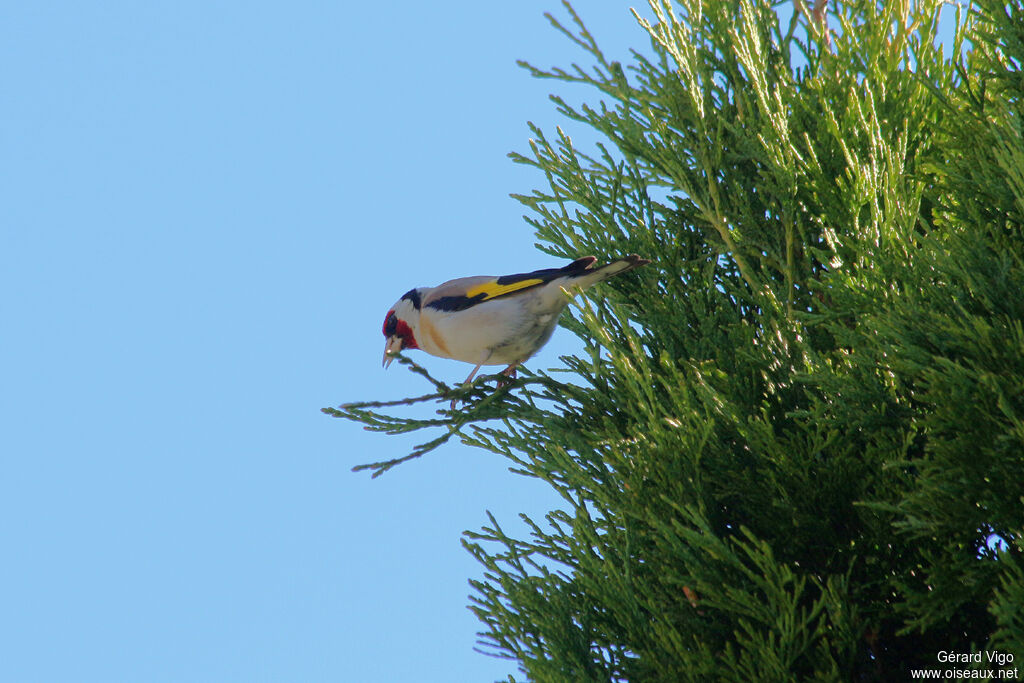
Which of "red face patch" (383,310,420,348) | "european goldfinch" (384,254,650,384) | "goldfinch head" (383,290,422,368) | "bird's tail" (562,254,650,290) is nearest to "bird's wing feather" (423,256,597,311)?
"european goldfinch" (384,254,650,384)

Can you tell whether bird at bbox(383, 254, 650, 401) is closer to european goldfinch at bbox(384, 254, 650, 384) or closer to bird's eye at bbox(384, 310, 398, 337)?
european goldfinch at bbox(384, 254, 650, 384)

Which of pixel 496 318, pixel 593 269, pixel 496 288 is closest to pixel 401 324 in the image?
pixel 496 288

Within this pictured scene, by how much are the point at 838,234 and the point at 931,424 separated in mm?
1441

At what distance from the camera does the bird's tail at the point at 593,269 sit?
5.45 m

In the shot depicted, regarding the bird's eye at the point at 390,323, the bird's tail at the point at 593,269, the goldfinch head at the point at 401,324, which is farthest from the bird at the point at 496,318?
the bird's eye at the point at 390,323

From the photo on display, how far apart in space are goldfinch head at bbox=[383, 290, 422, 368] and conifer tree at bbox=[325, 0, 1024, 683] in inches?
76.4

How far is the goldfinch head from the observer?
7629 mm

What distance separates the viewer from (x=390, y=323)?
779cm

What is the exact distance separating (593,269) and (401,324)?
2.46m

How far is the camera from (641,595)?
454cm

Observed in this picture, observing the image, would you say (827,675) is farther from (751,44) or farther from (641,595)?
(751,44)

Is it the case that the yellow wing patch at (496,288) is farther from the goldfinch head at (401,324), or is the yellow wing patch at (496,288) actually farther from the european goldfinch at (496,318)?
the goldfinch head at (401,324)

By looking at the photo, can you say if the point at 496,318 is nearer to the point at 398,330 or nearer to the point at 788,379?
the point at 398,330

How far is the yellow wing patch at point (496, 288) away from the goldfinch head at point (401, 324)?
812 mm
